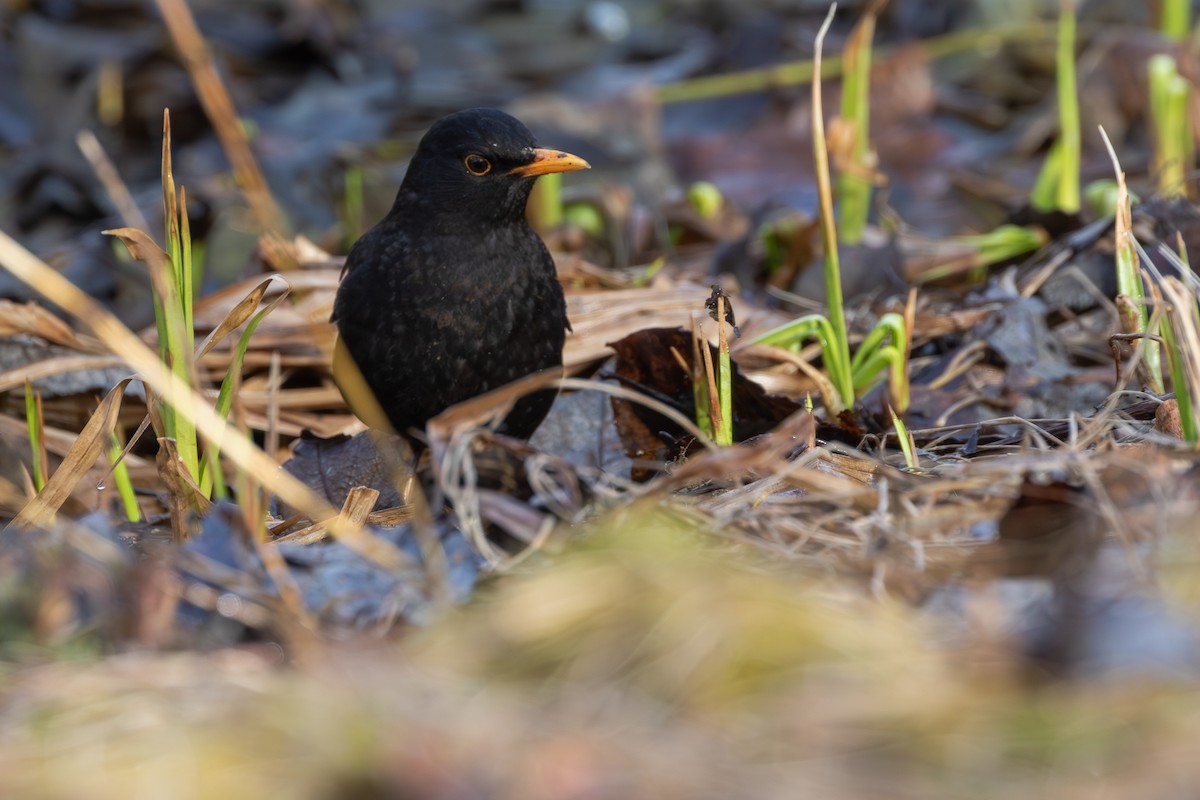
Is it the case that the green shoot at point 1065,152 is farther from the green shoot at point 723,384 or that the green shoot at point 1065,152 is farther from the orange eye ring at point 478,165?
the green shoot at point 723,384

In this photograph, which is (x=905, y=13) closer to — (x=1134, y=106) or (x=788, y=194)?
(x=1134, y=106)

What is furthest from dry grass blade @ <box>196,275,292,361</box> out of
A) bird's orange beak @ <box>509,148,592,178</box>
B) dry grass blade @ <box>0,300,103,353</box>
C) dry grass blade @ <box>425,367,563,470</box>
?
dry grass blade @ <box>0,300,103,353</box>

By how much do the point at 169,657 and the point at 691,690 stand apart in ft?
→ 2.14

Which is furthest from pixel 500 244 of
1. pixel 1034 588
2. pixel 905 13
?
pixel 905 13

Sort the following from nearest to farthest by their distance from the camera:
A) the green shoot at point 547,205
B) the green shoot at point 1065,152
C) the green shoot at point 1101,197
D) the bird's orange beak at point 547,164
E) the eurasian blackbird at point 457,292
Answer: the eurasian blackbird at point 457,292, the bird's orange beak at point 547,164, the green shoot at point 1101,197, the green shoot at point 1065,152, the green shoot at point 547,205

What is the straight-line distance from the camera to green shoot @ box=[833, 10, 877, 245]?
13.9 ft

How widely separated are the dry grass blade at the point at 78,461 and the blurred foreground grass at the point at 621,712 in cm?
88

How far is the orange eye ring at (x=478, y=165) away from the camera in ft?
11.4

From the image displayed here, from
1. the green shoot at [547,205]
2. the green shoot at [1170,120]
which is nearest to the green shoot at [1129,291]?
the green shoot at [1170,120]

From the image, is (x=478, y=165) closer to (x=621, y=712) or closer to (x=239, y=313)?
(x=239, y=313)

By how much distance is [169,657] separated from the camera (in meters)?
1.76

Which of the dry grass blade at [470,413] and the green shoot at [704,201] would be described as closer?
the dry grass blade at [470,413]

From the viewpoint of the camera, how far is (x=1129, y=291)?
2.93m

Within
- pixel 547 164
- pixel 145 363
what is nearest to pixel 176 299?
pixel 145 363
